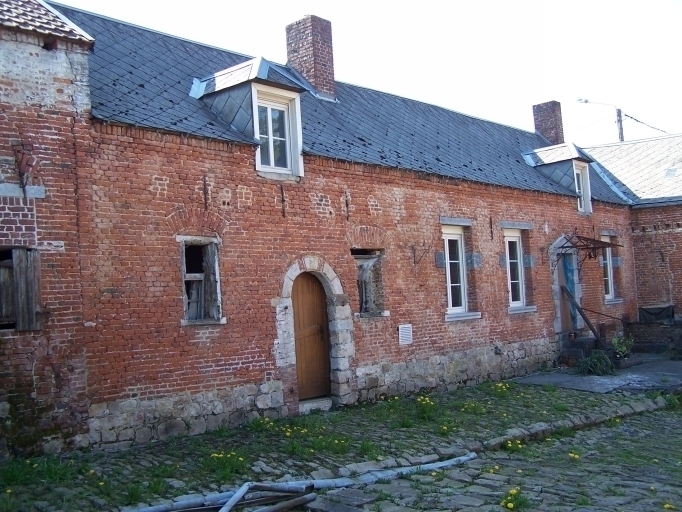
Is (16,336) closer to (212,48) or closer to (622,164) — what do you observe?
(212,48)

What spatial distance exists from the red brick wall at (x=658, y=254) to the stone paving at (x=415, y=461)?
1013 cm

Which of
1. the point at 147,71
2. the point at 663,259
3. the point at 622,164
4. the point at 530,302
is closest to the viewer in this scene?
the point at 147,71

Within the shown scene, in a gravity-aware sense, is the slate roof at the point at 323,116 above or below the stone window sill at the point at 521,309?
above

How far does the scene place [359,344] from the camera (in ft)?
41.7

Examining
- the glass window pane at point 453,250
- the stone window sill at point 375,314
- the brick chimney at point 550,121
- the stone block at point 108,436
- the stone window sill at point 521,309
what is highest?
the brick chimney at point 550,121

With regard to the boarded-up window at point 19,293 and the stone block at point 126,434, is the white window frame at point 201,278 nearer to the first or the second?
the stone block at point 126,434

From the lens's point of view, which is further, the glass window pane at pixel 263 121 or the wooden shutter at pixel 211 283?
the glass window pane at pixel 263 121

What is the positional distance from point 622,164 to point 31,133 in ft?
68.8

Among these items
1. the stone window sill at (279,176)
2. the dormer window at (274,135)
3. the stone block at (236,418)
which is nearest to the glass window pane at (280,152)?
the dormer window at (274,135)

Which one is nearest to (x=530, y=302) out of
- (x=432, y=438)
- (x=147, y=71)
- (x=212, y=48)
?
(x=432, y=438)

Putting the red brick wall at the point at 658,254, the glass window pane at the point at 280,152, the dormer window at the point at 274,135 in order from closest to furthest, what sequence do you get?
the dormer window at the point at 274,135, the glass window pane at the point at 280,152, the red brick wall at the point at 658,254

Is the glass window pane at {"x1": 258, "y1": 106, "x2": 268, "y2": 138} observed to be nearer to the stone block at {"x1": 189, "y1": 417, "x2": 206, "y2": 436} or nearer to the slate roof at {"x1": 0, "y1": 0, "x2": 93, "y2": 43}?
the slate roof at {"x1": 0, "y1": 0, "x2": 93, "y2": 43}

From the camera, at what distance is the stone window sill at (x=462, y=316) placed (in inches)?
584

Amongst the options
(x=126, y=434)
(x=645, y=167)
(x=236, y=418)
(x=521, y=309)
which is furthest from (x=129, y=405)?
(x=645, y=167)
